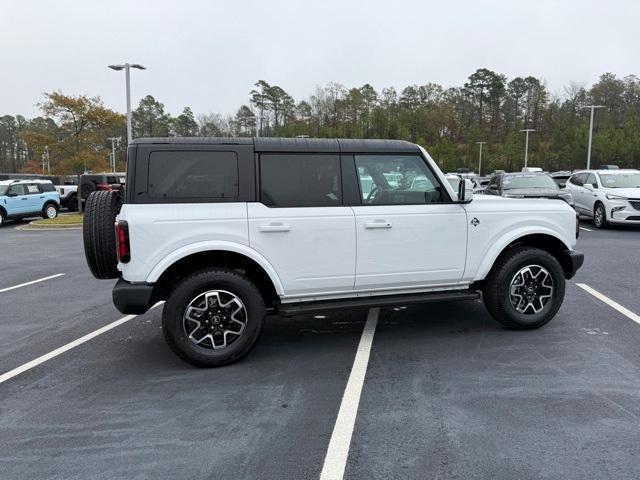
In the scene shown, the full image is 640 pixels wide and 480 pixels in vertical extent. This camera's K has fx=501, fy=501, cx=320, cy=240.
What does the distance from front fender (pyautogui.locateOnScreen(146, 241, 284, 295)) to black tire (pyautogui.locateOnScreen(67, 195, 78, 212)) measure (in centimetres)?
2504

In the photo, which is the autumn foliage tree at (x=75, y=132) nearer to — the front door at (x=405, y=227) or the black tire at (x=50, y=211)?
the black tire at (x=50, y=211)

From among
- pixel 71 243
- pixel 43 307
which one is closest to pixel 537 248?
pixel 43 307

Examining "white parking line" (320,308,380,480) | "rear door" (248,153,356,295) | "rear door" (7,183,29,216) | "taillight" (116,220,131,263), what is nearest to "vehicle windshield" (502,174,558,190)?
"white parking line" (320,308,380,480)

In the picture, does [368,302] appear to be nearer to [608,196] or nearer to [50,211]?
[608,196]

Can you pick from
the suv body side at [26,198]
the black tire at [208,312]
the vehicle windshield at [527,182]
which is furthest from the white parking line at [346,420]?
the suv body side at [26,198]

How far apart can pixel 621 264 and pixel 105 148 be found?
32568mm

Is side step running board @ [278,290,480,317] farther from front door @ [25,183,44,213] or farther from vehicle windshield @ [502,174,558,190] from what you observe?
front door @ [25,183,44,213]

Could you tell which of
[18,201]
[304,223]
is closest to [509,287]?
[304,223]

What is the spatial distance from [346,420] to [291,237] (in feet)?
5.58

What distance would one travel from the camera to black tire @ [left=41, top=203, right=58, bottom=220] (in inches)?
848

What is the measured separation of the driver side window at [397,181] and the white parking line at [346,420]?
4.69ft

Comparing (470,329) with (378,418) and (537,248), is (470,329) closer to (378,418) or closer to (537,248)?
(537,248)

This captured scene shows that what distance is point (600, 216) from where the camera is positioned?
47.1 feet

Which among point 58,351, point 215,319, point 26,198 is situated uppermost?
point 26,198
